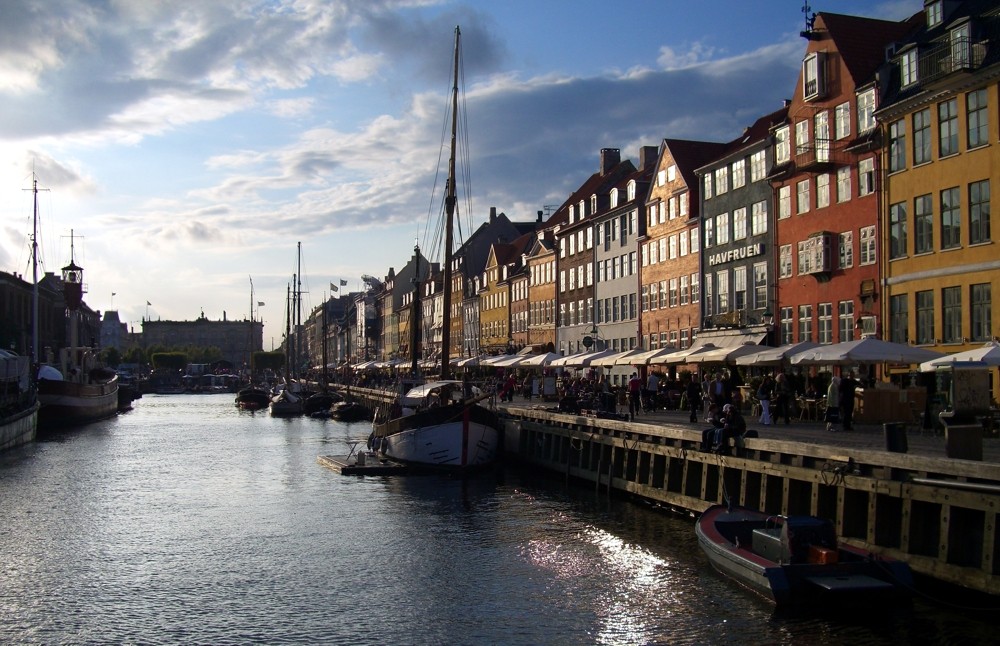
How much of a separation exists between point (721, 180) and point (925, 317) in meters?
21.0

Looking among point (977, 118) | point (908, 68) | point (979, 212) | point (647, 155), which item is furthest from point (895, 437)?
point (647, 155)

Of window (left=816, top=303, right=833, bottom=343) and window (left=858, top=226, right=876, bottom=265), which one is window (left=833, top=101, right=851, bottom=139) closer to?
window (left=858, top=226, right=876, bottom=265)

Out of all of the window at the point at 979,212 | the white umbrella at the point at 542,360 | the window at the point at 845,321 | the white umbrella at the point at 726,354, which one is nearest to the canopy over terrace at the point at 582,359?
the white umbrella at the point at 542,360

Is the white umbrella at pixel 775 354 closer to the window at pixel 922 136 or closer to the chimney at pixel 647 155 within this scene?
the window at pixel 922 136

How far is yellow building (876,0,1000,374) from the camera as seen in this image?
36.6 m

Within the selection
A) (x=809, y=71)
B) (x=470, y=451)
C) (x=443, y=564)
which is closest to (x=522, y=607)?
(x=443, y=564)

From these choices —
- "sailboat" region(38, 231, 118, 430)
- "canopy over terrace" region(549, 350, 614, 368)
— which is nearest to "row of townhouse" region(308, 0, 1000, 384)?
"canopy over terrace" region(549, 350, 614, 368)

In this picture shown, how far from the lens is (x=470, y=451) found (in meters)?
42.9

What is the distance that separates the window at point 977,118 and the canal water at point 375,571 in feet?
58.5

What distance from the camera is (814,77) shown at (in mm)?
48125

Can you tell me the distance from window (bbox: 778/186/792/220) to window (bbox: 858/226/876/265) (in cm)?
666

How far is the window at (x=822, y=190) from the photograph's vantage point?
4784cm

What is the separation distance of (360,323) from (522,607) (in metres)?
181

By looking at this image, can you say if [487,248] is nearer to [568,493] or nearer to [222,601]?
[568,493]
